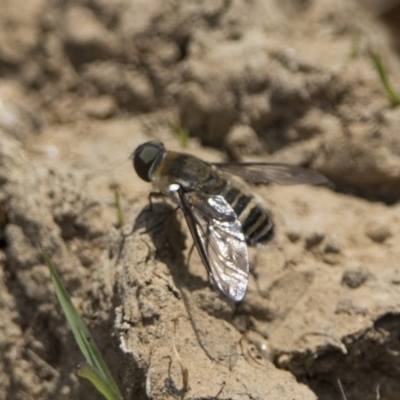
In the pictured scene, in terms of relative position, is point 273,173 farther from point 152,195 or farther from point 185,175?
point 152,195

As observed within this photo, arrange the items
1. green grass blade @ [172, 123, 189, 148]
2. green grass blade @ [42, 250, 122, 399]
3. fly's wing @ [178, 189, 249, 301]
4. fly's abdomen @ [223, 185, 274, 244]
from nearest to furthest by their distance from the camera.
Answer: green grass blade @ [42, 250, 122, 399] < fly's wing @ [178, 189, 249, 301] < fly's abdomen @ [223, 185, 274, 244] < green grass blade @ [172, 123, 189, 148]

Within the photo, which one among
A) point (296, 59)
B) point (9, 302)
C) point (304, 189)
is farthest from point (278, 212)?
point (9, 302)

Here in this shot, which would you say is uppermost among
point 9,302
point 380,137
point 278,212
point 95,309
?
point 380,137

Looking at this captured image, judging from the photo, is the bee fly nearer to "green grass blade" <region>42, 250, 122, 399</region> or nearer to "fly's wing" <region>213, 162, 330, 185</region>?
"fly's wing" <region>213, 162, 330, 185</region>

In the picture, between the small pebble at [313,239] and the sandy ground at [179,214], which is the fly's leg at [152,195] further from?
the small pebble at [313,239]

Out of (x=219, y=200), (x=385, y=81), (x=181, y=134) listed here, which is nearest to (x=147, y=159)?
(x=219, y=200)

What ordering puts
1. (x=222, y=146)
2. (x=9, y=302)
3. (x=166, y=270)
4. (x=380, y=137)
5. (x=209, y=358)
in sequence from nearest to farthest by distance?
(x=209, y=358) → (x=166, y=270) → (x=9, y=302) → (x=380, y=137) → (x=222, y=146)

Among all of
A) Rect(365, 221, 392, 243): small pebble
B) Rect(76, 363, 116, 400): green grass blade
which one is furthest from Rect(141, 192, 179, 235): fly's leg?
Rect(365, 221, 392, 243): small pebble

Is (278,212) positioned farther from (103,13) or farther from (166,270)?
(103,13)
